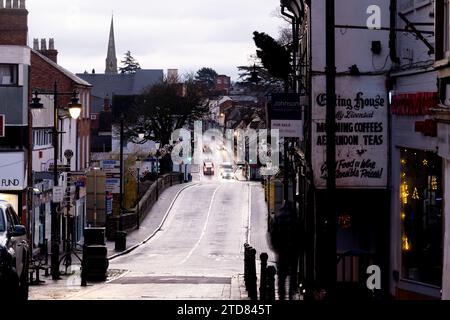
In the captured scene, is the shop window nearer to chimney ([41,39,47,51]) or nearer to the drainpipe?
the drainpipe

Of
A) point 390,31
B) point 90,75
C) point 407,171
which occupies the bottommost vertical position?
point 407,171

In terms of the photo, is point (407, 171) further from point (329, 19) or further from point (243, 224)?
point (243, 224)

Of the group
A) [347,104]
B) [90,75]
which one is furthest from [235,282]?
[90,75]

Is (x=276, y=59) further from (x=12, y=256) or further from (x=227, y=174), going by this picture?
(x=227, y=174)

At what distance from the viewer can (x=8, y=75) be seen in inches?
1766

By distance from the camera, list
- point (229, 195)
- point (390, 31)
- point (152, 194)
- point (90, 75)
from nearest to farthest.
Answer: point (390, 31) < point (152, 194) < point (229, 195) < point (90, 75)

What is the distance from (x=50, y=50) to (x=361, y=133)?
52828 millimetres

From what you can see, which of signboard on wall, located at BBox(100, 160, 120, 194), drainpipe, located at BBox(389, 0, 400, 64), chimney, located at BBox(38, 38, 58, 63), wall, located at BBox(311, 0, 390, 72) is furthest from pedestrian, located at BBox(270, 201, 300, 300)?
chimney, located at BBox(38, 38, 58, 63)

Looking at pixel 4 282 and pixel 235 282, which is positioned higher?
pixel 4 282

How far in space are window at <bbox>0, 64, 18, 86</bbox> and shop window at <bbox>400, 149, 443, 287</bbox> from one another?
28.0 meters

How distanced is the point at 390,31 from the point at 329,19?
597cm

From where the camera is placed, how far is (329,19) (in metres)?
15.2

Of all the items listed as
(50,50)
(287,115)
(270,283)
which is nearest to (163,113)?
(50,50)

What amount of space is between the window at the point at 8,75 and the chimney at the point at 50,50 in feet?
84.6
